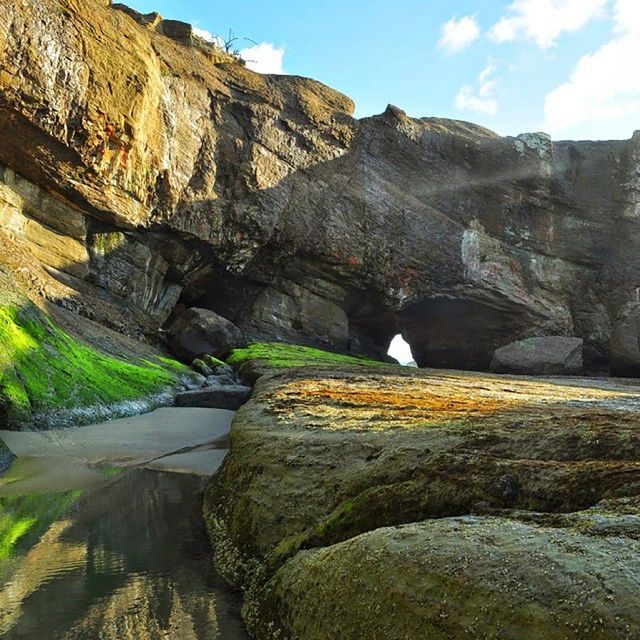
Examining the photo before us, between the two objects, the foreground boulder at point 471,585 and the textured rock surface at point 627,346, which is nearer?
the foreground boulder at point 471,585

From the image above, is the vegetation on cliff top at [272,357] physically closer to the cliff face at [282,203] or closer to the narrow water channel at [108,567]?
the cliff face at [282,203]

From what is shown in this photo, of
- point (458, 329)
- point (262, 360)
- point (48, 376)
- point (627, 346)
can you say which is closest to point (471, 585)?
point (48, 376)

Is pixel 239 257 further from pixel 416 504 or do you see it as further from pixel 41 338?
pixel 416 504

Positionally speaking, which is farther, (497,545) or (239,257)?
(239,257)

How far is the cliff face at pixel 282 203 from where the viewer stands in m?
21.2

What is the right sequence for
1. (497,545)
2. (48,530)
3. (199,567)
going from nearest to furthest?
(497,545)
(199,567)
(48,530)

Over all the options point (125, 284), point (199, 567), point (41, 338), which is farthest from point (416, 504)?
point (125, 284)

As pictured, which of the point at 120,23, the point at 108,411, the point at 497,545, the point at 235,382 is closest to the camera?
the point at 497,545

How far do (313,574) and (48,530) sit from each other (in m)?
3.19

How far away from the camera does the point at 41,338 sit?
454 inches

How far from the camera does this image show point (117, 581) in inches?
151

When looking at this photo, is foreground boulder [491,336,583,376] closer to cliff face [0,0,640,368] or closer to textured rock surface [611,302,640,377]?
textured rock surface [611,302,640,377]

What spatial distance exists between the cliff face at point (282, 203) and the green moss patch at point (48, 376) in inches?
335

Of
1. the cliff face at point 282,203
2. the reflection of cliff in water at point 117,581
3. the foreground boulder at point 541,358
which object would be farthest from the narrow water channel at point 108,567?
the foreground boulder at point 541,358
